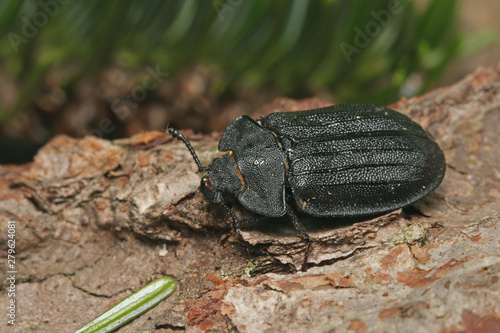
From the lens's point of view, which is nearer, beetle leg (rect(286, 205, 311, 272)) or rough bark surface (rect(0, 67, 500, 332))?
rough bark surface (rect(0, 67, 500, 332))

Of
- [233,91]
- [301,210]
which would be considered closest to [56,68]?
[233,91]

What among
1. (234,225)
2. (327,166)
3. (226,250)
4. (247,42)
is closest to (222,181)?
(234,225)

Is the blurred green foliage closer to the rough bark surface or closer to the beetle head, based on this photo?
the rough bark surface

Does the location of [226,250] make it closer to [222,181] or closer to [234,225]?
[234,225]

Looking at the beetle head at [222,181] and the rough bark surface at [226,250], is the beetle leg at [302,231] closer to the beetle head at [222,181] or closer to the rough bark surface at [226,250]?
the rough bark surface at [226,250]

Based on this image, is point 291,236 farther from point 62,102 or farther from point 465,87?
point 62,102

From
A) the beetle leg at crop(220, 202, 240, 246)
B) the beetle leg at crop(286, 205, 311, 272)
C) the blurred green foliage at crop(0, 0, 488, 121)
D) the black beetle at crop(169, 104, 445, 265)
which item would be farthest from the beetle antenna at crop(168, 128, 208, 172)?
the blurred green foliage at crop(0, 0, 488, 121)
